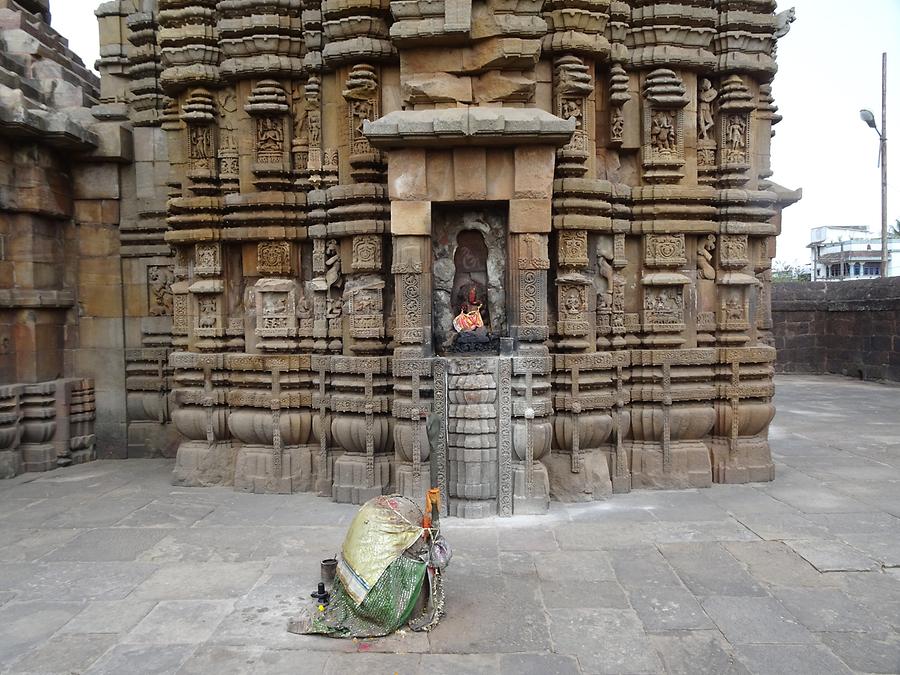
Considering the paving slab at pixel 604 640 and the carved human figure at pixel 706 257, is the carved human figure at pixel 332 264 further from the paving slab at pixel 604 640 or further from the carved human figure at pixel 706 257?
the paving slab at pixel 604 640

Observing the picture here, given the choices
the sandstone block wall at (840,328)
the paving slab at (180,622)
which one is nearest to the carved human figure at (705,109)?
the paving slab at (180,622)

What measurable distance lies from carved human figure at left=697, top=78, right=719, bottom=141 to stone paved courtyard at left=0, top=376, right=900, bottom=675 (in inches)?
196

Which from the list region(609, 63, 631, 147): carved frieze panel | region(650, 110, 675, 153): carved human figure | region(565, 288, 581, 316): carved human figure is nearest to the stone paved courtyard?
region(565, 288, 581, 316): carved human figure

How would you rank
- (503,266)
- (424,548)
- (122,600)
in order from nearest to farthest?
(424,548)
(122,600)
(503,266)

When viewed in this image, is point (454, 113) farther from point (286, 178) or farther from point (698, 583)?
point (698, 583)

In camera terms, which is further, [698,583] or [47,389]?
[47,389]

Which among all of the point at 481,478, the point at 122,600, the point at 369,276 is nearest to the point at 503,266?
the point at 369,276

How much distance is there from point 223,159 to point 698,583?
8041 mm

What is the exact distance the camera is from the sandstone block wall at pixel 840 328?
19.3m

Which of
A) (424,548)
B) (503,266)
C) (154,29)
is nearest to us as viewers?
(424,548)

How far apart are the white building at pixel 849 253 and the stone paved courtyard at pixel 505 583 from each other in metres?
47.8

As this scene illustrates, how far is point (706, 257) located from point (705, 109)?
209cm

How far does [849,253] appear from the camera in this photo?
53500mm

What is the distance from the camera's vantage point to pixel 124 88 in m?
11.4
